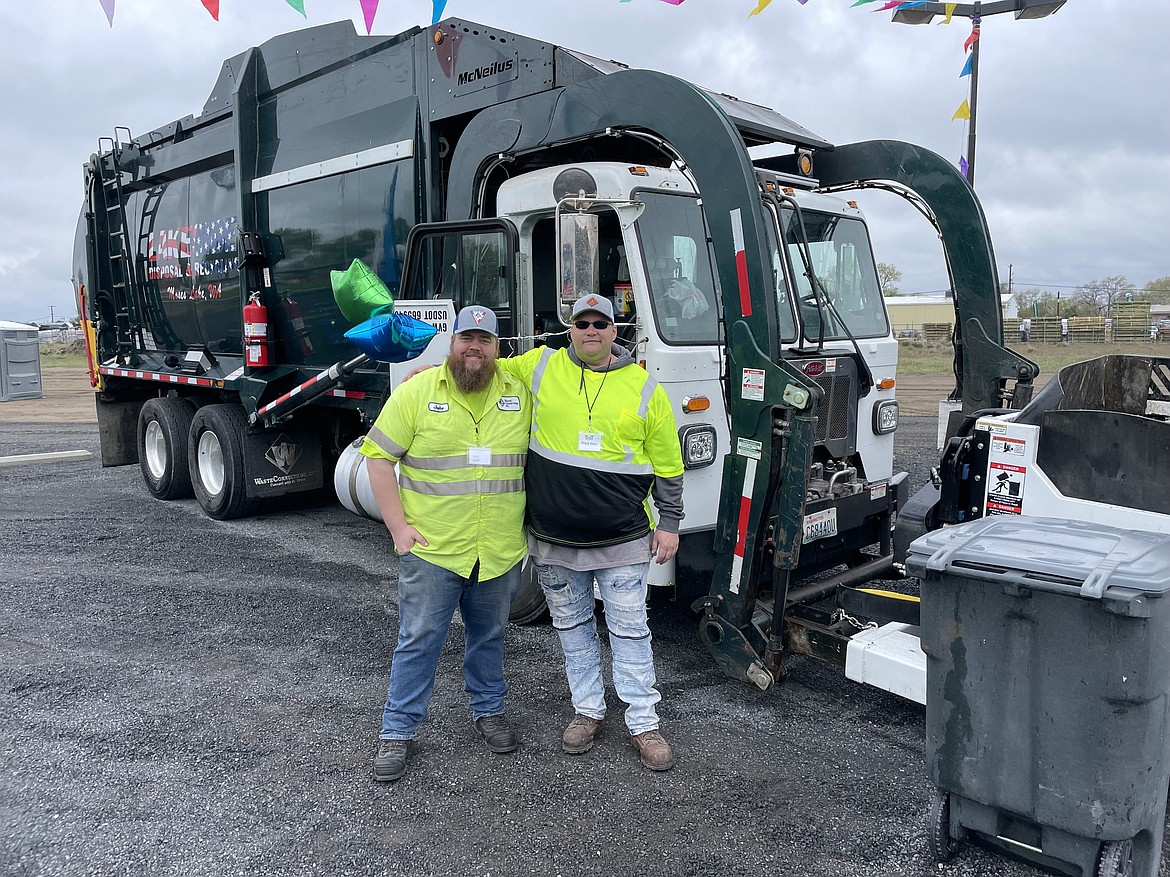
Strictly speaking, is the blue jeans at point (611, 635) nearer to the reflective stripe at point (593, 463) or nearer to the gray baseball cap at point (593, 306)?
the reflective stripe at point (593, 463)

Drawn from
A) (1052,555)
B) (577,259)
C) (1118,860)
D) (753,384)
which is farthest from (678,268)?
(1118,860)

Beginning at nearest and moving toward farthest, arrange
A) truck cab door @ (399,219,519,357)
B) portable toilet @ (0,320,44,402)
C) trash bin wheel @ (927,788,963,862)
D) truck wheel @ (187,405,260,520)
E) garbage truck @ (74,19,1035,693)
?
1. trash bin wheel @ (927,788,963,862)
2. garbage truck @ (74,19,1035,693)
3. truck cab door @ (399,219,519,357)
4. truck wheel @ (187,405,260,520)
5. portable toilet @ (0,320,44,402)

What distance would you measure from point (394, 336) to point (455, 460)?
1.77 meters

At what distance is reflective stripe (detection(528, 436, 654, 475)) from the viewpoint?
3311 mm

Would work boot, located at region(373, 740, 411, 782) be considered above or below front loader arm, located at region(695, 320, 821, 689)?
below

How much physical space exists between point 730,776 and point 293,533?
4930mm

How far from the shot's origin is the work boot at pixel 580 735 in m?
3.50

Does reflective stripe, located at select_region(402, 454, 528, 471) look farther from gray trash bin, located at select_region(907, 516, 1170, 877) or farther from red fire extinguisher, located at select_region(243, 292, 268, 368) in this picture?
red fire extinguisher, located at select_region(243, 292, 268, 368)

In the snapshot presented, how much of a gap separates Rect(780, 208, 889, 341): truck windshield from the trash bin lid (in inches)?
78.8


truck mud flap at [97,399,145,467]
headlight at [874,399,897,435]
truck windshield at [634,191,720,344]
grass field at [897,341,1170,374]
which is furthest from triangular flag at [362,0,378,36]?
grass field at [897,341,1170,374]

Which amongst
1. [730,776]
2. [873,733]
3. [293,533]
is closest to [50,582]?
[293,533]

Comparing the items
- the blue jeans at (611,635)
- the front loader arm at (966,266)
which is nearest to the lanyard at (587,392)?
the blue jeans at (611,635)

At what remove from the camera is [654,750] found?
3.38 metres

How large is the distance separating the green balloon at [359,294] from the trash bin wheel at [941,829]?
382 centimetres
